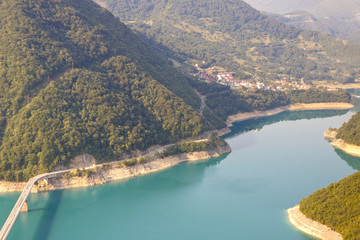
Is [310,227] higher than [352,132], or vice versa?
[352,132]

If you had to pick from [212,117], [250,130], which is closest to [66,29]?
[212,117]

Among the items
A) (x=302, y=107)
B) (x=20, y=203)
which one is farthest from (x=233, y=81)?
(x=20, y=203)

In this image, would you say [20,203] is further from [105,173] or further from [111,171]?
[111,171]

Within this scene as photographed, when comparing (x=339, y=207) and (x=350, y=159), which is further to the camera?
(x=350, y=159)

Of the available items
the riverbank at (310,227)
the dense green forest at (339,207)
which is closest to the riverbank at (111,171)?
the riverbank at (310,227)

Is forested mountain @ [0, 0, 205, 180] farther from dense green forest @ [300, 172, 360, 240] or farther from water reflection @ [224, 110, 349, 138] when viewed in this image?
dense green forest @ [300, 172, 360, 240]

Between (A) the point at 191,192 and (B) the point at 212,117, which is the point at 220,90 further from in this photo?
(A) the point at 191,192

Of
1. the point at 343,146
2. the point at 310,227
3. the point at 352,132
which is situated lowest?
the point at 343,146

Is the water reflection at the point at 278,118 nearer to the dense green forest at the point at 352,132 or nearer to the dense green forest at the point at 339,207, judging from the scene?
the dense green forest at the point at 352,132
